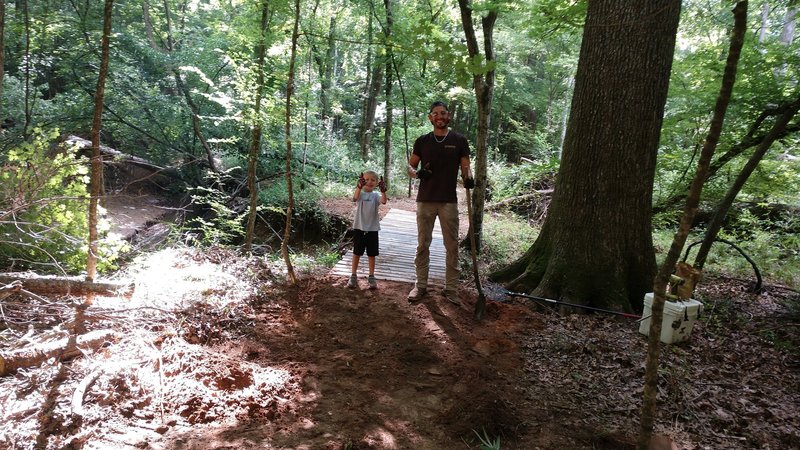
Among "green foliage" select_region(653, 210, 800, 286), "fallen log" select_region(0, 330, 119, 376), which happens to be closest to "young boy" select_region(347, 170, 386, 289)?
"fallen log" select_region(0, 330, 119, 376)

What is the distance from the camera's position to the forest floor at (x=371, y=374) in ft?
9.77

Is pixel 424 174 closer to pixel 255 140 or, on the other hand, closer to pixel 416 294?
pixel 416 294

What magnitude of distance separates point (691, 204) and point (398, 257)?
5305mm

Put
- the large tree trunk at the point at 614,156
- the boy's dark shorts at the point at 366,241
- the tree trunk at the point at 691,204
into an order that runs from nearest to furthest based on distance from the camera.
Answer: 1. the tree trunk at the point at 691,204
2. the large tree trunk at the point at 614,156
3. the boy's dark shorts at the point at 366,241

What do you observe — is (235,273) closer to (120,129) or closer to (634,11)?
(634,11)

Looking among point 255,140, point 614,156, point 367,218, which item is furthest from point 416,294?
point 255,140

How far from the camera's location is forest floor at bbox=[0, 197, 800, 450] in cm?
298

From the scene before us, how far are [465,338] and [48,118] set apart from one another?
506 inches

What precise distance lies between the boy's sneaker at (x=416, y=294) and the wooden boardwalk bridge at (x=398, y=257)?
0.68 meters

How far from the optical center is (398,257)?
7391 millimetres

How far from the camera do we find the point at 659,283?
2494 mm

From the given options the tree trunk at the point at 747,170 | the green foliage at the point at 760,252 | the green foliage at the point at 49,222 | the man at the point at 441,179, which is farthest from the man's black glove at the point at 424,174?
the green foliage at the point at 760,252

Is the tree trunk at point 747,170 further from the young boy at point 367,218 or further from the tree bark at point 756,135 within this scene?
the young boy at point 367,218

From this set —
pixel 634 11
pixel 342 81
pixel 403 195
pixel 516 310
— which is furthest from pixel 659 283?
pixel 342 81
